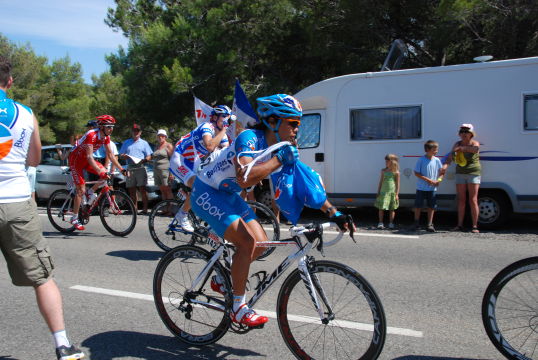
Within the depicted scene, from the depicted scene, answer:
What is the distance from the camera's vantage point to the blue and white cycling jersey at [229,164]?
3463 mm

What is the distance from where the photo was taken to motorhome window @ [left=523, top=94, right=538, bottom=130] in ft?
29.8

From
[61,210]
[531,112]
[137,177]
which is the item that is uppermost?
[531,112]

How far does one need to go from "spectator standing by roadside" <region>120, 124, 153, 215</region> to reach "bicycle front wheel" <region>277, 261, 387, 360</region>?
8.76m

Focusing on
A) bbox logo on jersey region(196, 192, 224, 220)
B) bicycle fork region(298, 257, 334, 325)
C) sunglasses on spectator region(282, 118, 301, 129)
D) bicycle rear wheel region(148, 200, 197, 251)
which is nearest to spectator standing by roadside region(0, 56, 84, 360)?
bbox logo on jersey region(196, 192, 224, 220)

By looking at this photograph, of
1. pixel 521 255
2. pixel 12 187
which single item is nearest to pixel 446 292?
pixel 521 255

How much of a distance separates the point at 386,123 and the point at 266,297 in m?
5.93

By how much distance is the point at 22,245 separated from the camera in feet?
10.8

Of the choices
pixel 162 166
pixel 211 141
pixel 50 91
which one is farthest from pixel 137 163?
pixel 50 91

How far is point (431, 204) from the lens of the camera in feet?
31.3

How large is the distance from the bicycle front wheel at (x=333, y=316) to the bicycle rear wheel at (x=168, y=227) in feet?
11.9

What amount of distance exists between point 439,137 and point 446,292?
506 cm

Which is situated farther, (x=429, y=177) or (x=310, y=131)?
(x=310, y=131)

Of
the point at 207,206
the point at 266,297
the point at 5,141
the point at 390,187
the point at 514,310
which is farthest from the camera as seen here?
the point at 390,187

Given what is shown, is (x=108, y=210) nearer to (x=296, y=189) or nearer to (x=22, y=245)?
(x=22, y=245)
